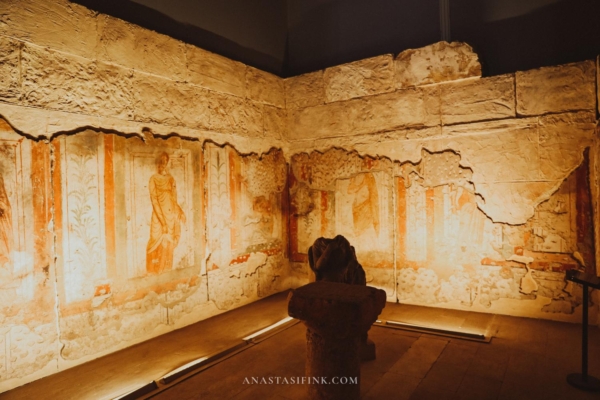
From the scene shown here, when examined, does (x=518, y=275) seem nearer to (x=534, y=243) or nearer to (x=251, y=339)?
(x=534, y=243)

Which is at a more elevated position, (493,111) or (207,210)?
(493,111)

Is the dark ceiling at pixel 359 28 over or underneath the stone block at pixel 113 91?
over

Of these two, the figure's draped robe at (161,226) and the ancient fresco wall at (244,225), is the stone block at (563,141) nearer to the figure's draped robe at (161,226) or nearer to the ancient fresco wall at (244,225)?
the ancient fresco wall at (244,225)

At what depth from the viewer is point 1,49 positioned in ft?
8.96

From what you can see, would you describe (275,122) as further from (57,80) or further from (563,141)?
(563,141)

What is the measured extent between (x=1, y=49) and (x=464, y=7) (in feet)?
14.6

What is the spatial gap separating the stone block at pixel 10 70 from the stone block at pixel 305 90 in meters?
3.10

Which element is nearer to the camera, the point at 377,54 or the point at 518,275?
the point at 518,275

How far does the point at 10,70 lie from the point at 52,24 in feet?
1.65

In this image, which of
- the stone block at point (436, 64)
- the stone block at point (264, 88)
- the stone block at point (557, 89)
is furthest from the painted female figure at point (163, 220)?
the stone block at point (557, 89)

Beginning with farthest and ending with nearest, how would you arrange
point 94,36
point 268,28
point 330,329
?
point 268,28 → point 94,36 → point 330,329

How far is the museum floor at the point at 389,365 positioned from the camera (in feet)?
8.37

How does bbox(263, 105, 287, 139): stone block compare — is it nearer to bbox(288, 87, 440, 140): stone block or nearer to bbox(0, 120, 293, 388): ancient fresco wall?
bbox(288, 87, 440, 140): stone block

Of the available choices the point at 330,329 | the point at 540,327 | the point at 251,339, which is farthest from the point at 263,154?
the point at 540,327
